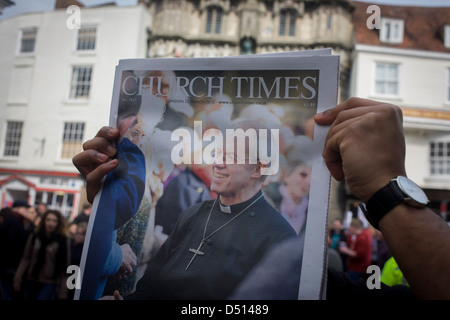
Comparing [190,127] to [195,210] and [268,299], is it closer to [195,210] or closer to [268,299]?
[195,210]

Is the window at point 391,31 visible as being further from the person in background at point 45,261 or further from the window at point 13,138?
the window at point 13,138

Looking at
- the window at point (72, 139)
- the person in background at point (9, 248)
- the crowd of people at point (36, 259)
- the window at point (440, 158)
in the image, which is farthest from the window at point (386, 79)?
the person in background at point (9, 248)

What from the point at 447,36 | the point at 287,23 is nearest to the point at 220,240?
the point at 447,36

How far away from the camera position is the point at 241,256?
79cm

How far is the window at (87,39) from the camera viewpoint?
543 inches

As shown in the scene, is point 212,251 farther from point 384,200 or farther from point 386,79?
point 386,79

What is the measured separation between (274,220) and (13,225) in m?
4.86

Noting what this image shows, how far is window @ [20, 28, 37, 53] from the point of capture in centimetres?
1353

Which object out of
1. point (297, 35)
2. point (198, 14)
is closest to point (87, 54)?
point (198, 14)

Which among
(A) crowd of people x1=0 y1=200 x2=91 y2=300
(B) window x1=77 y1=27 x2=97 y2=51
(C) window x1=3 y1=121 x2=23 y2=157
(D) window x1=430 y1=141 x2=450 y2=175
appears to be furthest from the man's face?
(C) window x1=3 y1=121 x2=23 y2=157

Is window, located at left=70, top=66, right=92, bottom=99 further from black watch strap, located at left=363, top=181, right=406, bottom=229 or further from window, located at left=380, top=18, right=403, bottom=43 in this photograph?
black watch strap, located at left=363, top=181, right=406, bottom=229

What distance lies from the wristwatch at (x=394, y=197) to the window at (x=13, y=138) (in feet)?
49.9

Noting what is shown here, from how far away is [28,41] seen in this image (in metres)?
13.6

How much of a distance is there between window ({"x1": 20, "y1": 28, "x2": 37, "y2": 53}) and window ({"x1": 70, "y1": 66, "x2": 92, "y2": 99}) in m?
1.78
